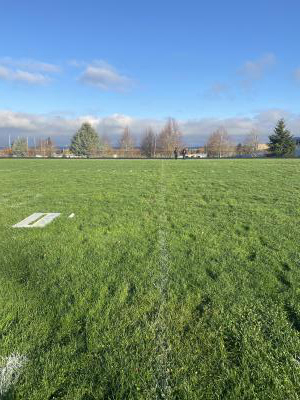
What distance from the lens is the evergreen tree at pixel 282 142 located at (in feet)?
188

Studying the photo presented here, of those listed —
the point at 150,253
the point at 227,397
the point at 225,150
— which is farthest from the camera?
the point at 225,150

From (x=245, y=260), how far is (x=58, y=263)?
276cm

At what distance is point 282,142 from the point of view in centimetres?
5803

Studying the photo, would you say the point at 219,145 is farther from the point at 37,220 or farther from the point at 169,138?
the point at 37,220

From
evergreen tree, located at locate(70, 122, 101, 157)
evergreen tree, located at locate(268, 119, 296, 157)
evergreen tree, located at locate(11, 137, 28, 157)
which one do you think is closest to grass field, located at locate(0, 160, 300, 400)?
evergreen tree, located at locate(268, 119, 296, 157)

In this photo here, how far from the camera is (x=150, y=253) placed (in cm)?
407

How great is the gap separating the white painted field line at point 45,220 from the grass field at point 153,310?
14.3 inches

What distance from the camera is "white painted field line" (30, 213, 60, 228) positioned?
5.78 m

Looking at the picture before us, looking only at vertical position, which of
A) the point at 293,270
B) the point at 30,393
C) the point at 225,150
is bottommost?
the point at 30,393

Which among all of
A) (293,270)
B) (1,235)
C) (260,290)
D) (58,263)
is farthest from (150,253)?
(1,235)

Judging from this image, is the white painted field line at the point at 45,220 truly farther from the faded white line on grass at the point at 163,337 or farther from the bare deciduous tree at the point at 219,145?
the bare deciduous tree at the point at 219,145

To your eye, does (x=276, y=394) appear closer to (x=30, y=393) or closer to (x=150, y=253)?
(x=30, y=393)

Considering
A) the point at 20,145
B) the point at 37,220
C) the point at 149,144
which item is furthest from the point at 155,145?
the point at 37,220

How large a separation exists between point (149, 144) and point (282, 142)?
3747 centimetres
